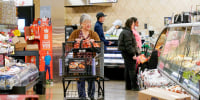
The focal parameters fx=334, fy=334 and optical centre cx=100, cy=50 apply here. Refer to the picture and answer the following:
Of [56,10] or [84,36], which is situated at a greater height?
[56,10]

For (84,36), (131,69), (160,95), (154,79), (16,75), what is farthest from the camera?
(131,69)

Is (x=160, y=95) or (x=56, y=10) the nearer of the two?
(x=160, y=95)

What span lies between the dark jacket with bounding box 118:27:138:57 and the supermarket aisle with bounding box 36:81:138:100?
92cm

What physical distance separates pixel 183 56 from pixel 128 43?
3.52 m

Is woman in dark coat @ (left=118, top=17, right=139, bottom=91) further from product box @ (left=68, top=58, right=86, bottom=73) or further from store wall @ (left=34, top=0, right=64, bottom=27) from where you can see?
product box @ (left=68, top=58, right=86, bottom=73)

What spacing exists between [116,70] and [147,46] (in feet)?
4.31

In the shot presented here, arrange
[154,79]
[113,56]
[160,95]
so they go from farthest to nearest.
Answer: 1. [113,56]
2. [154,79]
3. [160,95]

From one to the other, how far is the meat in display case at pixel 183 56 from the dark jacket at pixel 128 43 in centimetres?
249

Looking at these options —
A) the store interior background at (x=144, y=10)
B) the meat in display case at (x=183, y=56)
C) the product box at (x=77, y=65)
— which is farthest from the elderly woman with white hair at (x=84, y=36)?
the store interior background at (x=144, y=10)

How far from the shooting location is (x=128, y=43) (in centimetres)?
760

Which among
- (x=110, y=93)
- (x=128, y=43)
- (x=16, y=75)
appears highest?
(x=128, y=43)

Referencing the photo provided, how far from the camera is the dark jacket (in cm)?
757

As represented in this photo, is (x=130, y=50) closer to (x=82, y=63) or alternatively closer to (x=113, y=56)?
(x=113, y=56)

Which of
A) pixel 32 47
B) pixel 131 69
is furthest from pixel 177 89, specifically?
pixel 32 47
